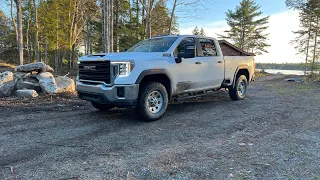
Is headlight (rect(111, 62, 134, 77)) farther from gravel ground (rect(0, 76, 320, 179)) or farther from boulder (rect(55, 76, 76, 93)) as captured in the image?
boulder (rect(55, 76, 76, 93))

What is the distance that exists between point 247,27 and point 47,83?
3426 centimetres

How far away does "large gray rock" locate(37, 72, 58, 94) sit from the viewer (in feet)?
27.8

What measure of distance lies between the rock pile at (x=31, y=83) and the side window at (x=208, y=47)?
5.11 m

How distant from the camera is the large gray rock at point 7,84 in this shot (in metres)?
8.23

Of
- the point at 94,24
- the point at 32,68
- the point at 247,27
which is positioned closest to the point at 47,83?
the point at 32,68

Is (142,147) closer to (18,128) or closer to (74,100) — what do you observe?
(18,128)

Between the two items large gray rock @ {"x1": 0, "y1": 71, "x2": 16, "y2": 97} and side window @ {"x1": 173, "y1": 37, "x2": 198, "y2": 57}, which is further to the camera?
large gray rock @ {"x1": 0, "y1": 71, "x2": 16, "y2": 97}

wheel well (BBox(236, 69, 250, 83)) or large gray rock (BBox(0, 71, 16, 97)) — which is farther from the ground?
wheel well (BBox(236, 69, 250, 83))

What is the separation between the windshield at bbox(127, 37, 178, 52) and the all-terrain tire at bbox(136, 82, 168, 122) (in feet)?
3.50

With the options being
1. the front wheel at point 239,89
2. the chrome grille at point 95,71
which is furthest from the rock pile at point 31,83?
the front wheel at point 239,89

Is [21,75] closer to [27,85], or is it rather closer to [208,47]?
[27,85]

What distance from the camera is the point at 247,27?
121 ft

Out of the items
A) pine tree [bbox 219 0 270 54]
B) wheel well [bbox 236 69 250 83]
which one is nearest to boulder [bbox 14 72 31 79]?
wheel well [bbox 236 69 250 83]

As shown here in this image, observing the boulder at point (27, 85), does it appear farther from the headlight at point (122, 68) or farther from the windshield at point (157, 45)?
the headlight at point (122, 68)
